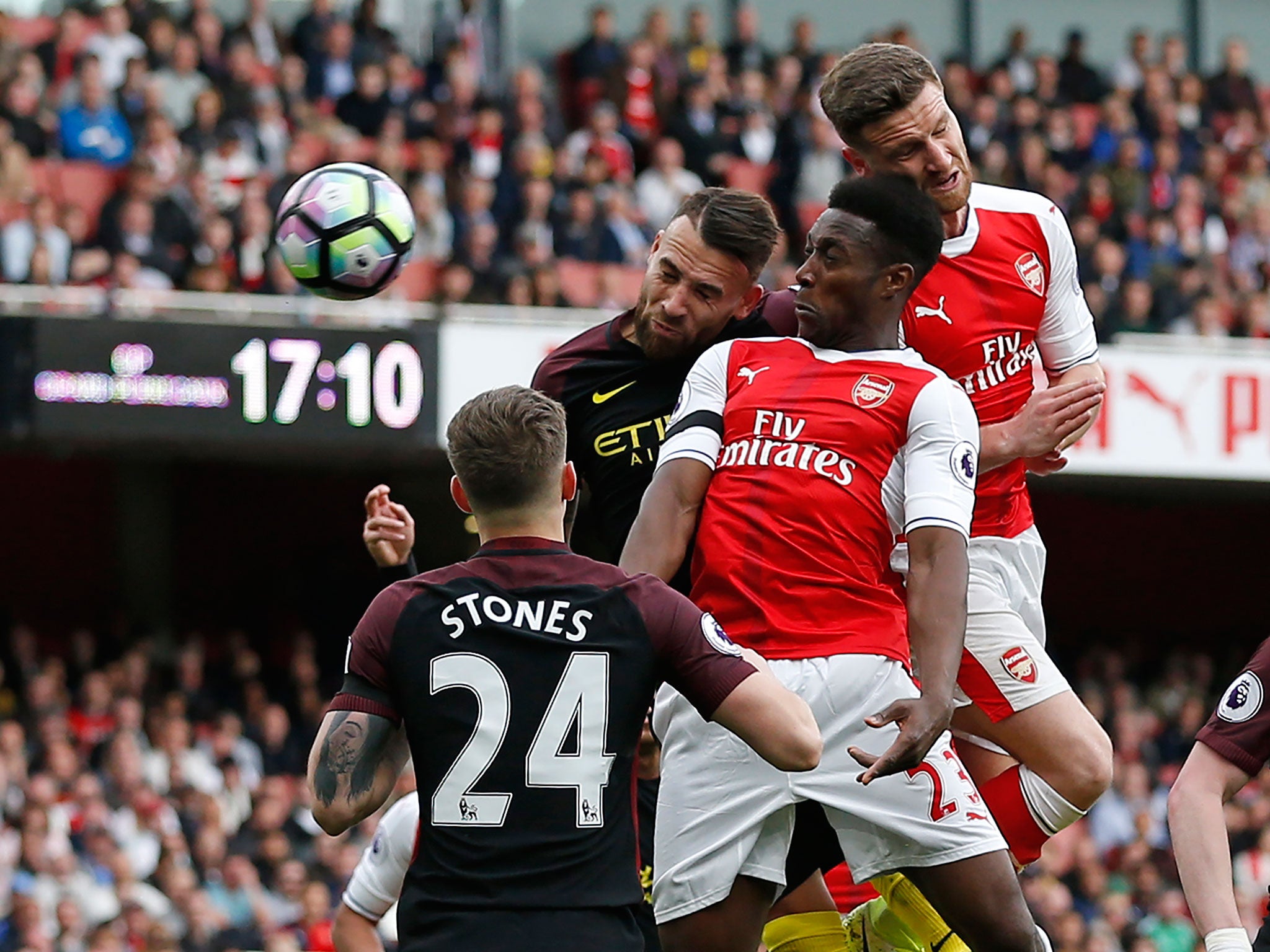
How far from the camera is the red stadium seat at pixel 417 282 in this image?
54.2 ft

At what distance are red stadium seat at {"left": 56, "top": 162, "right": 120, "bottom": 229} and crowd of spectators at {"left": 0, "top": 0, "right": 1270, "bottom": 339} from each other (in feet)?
0.18

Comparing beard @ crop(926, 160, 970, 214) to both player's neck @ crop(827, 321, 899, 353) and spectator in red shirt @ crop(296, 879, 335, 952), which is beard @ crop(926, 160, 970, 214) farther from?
spectator in red shirt @ crop(296, 879, 335, 952)

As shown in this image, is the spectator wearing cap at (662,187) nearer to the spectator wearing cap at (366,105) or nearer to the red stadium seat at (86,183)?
the spectator wearing cap at (366,105)

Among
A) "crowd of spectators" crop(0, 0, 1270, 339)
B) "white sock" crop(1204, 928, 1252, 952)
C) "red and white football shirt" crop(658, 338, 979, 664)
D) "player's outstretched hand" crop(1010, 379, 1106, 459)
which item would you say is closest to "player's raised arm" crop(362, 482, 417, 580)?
"red and white football shirt" crop(658, 338, 979, 664)

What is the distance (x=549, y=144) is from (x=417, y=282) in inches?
76.5

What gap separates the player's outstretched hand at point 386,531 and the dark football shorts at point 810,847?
1.27 metres

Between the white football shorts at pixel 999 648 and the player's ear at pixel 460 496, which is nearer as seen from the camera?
the player's ear at pixel 460 496

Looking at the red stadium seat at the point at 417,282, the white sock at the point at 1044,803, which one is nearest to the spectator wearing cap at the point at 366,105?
the red stadium seat at the point at 417,282

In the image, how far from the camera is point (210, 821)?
13.5 meters

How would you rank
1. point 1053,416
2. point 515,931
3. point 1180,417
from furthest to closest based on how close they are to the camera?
point 1180,417 → point 1053,416 → point 515,931

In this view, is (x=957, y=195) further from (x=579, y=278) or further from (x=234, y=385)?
(x=579, y=278)

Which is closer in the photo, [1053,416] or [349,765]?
[349,765]

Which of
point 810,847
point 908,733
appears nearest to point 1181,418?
point 810,847

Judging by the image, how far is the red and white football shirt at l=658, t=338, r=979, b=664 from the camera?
4852 mm
